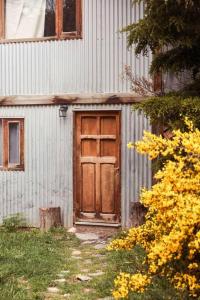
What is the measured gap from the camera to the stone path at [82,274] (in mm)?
6836

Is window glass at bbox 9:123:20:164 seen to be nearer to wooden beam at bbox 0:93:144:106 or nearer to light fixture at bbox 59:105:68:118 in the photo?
wooden beam at bbox 0:93:144:106

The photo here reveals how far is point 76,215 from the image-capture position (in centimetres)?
1098

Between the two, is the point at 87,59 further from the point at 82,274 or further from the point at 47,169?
the point at 82,274

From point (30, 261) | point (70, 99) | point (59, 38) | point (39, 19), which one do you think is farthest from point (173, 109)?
point (39, 19)

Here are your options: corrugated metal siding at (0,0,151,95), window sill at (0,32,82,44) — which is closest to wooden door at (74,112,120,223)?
corrugated metal siding at (0,0,151,95)

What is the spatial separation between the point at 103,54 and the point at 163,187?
20.5 ft

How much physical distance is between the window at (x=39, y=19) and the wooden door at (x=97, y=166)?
178 cm

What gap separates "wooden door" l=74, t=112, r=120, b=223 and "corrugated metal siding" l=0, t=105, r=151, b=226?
0.45ft

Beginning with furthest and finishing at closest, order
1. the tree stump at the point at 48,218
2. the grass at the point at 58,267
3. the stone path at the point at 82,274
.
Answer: the tree stump at the point at 48,218 < the stone path at the point at 82,274 < the grass at the point at 58,267

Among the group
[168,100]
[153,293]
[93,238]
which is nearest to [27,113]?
[93,238]

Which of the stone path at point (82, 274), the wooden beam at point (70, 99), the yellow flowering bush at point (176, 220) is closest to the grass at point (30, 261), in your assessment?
the stone path at point (82, 274)

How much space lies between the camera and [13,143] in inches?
453

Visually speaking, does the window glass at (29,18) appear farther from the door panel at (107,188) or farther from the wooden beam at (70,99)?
the door panel at (107,188)

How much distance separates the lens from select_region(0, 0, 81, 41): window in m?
10.9
